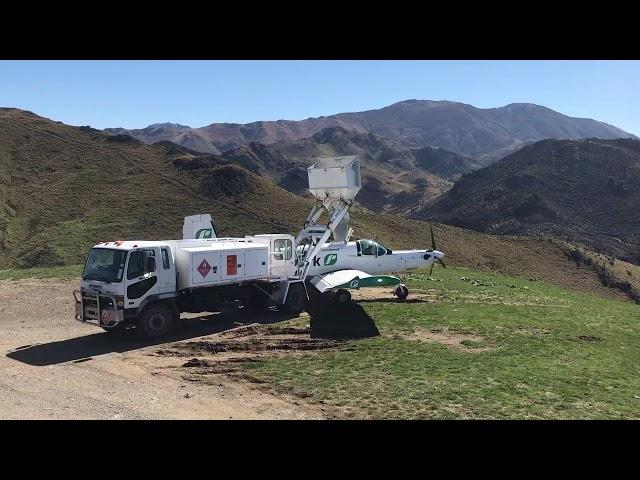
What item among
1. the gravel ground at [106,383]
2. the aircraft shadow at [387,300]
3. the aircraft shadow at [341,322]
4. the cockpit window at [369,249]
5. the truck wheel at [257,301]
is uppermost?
the cockpit window at [369,249]

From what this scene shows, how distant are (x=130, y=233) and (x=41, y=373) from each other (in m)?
39.3

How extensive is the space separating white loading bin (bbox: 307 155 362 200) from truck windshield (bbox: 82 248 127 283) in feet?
29.8

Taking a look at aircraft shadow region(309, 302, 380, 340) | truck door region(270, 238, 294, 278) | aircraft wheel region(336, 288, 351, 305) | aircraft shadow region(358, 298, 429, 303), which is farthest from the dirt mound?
truck door region(270, 238, 294, 278)

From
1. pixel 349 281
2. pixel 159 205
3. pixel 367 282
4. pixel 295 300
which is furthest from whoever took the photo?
pixel 159 205

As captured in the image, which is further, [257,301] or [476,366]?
[257,301]

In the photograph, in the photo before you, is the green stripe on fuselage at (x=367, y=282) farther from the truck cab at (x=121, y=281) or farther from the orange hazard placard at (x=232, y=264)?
the truck cab at (x=121, y=281)

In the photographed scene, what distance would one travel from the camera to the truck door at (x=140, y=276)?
49.4 ft

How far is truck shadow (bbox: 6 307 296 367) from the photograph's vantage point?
13836 millimetres

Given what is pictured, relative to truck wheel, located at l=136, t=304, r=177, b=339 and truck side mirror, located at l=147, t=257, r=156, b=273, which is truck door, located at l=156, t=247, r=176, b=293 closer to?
truck side mirror, located at l=147, t=257, r=156, b=273

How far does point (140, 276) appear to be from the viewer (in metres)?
15.3

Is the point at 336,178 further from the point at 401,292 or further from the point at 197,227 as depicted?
the point at 197,227

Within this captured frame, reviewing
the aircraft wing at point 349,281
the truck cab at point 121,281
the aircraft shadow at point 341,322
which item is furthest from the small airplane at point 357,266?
the truck cab at point 121,281

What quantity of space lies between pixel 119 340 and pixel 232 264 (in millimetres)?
4392

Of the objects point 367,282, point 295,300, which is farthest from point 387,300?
point 295,300
